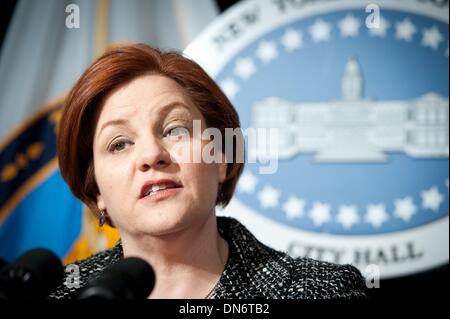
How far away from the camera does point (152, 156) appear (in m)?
1.22

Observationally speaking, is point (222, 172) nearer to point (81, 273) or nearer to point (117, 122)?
point (117, 122)

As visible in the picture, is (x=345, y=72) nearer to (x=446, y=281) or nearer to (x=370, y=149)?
(x=370, y=149)

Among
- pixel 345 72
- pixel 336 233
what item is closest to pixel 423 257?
pixel 336 233

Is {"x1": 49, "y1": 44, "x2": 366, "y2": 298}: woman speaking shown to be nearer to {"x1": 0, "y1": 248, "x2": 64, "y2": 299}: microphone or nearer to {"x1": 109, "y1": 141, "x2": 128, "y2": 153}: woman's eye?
{"x1": 109, "y1": 141, "x2": 128, "y2": 153}: woman's eye

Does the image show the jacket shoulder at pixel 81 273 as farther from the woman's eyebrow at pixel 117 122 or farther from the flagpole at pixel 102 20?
the flagpole at pixel 102 20

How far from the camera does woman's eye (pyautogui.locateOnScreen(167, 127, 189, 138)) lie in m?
1.30

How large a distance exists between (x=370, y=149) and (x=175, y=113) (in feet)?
3.04

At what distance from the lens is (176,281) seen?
4.28 ft

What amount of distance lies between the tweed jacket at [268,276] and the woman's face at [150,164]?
0.51ft

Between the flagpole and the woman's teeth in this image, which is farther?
the flagpole

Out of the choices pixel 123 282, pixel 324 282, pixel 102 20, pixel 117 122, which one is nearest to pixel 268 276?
pixel 324 282

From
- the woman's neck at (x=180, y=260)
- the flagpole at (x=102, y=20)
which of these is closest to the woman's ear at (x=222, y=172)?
the woman's neck at (x=180, y=260)

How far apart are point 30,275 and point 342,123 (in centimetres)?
143

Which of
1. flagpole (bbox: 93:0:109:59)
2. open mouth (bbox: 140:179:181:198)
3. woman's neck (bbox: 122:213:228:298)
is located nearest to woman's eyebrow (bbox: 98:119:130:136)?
open mouth (bbox: 140:179:181:198)
